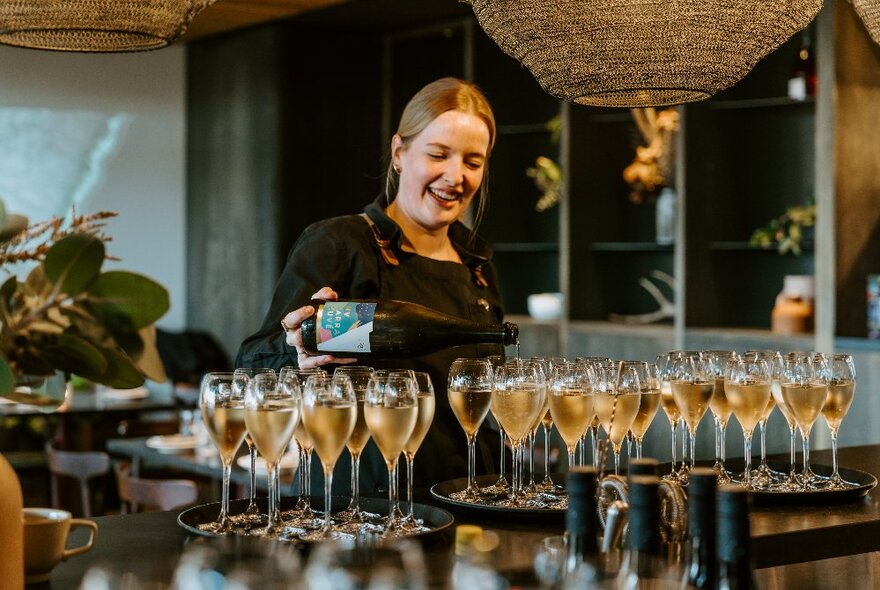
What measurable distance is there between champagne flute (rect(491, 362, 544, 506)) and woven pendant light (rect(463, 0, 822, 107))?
1.57ft

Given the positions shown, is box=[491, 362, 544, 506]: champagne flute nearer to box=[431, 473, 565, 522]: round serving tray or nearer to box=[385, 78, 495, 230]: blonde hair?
box=[431, 473, 565, 522]: round serving tray

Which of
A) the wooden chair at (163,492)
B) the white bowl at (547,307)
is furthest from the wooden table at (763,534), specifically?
the white bowl at (547,307)

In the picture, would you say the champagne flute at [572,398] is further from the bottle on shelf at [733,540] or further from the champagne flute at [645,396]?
the bottle on shelf at [733,540]

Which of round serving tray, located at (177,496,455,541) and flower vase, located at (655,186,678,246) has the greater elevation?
flower vase, located at (655,186,678,246)

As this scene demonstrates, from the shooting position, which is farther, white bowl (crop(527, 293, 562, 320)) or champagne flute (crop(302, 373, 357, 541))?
white bowl (crop(527, 293, 562, 320))

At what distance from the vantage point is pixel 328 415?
1.64m

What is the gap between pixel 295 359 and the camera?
2457 millimetres

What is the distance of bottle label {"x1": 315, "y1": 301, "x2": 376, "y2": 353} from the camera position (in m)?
2.26

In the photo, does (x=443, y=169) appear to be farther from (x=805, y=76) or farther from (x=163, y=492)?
(x=805, y=76)

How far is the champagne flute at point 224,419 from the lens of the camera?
165 cm

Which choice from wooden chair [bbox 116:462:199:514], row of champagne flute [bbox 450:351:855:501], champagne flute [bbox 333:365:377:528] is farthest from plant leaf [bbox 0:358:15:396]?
wooden chair [bbox 116:462:199:514]

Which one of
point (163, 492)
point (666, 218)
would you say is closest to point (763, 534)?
point (163, 492)

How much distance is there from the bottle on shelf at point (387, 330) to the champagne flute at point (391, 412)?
1.93 feet

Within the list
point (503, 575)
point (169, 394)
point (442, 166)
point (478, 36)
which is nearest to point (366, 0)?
point (478, 36)
